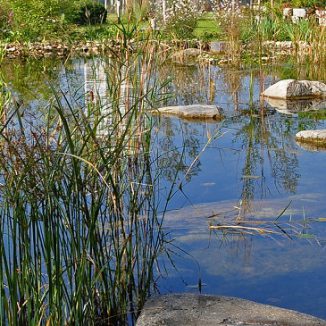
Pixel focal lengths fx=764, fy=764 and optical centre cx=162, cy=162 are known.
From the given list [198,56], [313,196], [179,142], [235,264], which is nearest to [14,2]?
[198,56]

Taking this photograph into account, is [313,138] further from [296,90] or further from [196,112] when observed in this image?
[296,90]

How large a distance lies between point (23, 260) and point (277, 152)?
11.1ft

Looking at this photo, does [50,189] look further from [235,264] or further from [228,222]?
[228,222]

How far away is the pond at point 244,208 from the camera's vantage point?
299 cm

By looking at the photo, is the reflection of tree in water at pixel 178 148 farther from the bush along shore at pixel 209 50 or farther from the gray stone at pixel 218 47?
the gray stone at pixel 218 47

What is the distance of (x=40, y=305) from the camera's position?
2.02m

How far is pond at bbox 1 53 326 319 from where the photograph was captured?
299 cm

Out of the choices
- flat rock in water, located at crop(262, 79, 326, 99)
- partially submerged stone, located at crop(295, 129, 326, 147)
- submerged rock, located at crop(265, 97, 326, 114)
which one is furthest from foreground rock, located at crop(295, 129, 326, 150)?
flat rock in water, located at crop(262, 79, 326, 99)

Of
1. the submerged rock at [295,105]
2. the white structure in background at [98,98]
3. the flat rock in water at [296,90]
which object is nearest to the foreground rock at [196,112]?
the submerged rock at [295,105]

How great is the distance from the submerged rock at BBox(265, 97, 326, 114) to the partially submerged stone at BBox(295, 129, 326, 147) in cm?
137

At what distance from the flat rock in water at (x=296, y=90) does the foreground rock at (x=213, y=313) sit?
5097 mm

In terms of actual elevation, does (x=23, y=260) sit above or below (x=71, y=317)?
above

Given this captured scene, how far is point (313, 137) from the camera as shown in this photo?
5402mm

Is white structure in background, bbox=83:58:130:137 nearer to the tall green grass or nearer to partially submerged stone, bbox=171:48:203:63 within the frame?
the tall green grass
